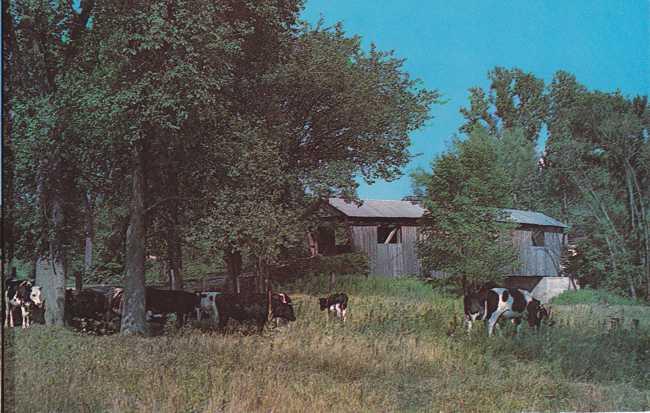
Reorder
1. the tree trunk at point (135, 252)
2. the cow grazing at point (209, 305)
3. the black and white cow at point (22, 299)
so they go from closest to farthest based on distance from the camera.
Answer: the black and white cow at point (22, 299)
the tree trunk at point (135, 252)
the cow grazing at point (209, 305)

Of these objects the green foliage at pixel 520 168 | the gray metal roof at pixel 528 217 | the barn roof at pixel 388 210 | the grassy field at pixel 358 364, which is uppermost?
the green foliage at pixel 520 168

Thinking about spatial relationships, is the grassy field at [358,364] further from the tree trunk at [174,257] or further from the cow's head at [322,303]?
the tree trunk at [174,257]

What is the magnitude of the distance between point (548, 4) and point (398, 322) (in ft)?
7.66

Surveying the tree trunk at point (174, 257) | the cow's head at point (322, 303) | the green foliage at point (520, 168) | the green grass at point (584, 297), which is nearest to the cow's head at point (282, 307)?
the cow's head at point (322, 303)

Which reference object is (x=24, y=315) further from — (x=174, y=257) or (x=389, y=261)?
(x=389, y=261)

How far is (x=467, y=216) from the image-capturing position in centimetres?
437

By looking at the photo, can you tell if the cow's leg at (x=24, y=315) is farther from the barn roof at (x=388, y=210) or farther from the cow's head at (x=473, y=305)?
the cow's head at (x=473, y=305)

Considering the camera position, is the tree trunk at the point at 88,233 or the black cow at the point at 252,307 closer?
the tree trunk at the point at 88,233

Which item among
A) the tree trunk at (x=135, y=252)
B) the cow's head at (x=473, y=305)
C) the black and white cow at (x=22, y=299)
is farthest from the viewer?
the cow's head at (x=473, y=305)

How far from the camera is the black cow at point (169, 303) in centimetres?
397

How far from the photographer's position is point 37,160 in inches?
146

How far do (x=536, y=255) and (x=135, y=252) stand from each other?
2368 millimetres

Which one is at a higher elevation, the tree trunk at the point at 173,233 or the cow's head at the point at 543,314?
the tree trunk at the point at 173,233

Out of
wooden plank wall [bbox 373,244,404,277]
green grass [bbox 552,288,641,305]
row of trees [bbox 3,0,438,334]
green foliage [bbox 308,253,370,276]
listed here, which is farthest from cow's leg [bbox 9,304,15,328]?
green grass [bbox 552,288,641,305]
